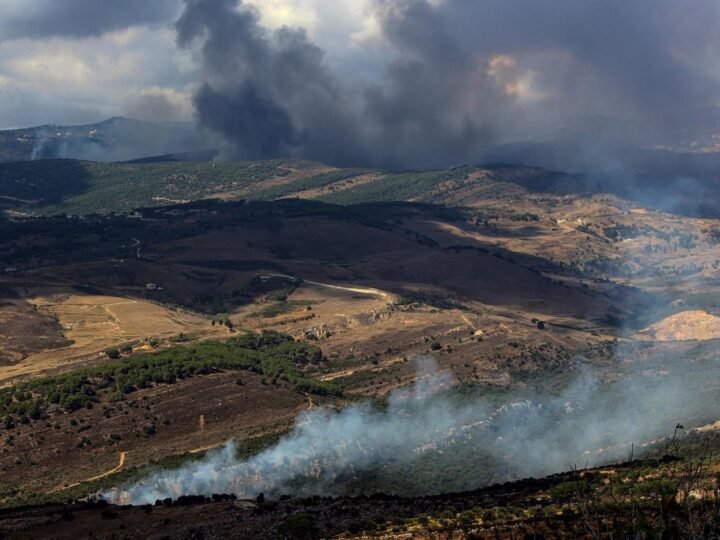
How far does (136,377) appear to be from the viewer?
84.5 meters

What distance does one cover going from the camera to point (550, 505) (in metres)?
41.4

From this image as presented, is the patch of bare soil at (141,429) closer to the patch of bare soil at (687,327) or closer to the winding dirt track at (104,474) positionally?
the winding dirt track at (104,474)

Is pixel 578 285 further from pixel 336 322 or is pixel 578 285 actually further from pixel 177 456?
pixel 177 456

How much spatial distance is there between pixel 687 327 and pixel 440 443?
7712cm

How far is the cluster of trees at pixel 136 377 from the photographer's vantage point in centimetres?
7738

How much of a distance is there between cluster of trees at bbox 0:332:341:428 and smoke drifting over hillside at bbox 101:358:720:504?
52.4ft

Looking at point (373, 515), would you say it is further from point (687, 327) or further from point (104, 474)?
point (687, 327)

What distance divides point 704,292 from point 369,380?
90.5 m

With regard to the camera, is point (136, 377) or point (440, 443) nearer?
point (440, 443)

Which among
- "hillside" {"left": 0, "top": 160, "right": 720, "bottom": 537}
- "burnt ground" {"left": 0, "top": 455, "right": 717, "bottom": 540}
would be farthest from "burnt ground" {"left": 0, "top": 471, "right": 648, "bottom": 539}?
"hillside" {"left": 0, "top": 160, "right": 720, "bottom": 537}

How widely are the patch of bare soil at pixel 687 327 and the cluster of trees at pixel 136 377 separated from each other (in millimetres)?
62039

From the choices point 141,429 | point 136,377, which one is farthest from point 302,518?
point 136,377

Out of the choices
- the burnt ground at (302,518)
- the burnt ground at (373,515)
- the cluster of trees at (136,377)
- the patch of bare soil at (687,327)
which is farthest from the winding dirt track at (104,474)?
the patch of bare soil at (687,327)

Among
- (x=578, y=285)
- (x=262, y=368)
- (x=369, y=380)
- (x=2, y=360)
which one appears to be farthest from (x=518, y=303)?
(x=2, y=360)
